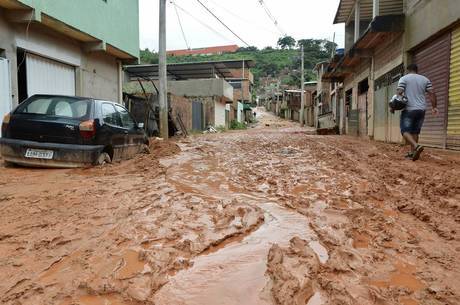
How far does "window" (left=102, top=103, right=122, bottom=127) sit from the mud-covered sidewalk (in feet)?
4.85

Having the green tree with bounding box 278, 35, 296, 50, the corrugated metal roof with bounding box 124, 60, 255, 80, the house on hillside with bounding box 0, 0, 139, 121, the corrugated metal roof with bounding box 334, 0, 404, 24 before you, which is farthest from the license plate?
the green tree with bounding box 278, 35, 296, 50

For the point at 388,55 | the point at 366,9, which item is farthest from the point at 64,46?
the point at 366,9

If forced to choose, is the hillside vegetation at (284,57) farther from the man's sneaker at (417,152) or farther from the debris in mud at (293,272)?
the debris in mud at (293,272)

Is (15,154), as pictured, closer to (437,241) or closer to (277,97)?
(437,241)

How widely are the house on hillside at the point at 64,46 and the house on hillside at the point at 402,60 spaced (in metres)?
7.65

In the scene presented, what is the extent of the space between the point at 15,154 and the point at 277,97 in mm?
68365

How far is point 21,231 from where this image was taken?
3.01m

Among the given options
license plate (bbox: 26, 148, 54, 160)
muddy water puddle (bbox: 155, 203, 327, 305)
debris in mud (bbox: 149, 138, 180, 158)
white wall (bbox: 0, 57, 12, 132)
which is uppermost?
white wall (bbox: 0, 57, 12, 132)

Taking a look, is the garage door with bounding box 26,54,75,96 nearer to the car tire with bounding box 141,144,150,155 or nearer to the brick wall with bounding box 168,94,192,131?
the car tire with bounding box 141,144,150,155

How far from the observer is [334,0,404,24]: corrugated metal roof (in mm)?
14133

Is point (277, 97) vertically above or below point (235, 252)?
above

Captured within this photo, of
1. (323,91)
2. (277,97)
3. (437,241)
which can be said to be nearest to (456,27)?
(437,241)

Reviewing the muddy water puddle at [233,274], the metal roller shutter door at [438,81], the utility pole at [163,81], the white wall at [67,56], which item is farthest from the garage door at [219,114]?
the muddy water puddle at [233,274]

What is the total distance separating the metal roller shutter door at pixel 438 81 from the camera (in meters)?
8.06
